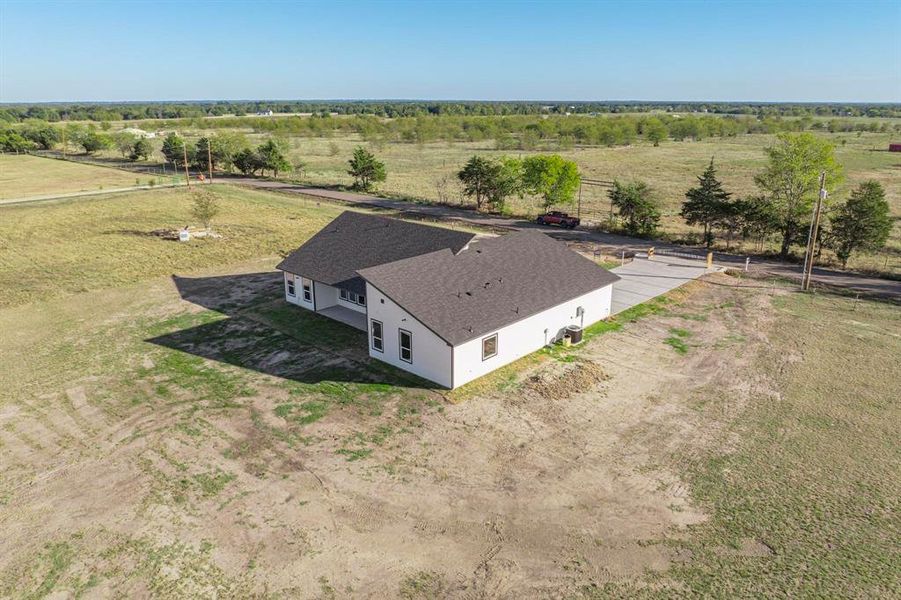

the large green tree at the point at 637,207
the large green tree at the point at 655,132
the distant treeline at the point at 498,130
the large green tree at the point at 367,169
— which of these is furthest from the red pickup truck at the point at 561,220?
the large green tree at the point at 655,132

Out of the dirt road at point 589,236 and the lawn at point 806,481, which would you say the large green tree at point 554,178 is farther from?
the lawn at point 806,481

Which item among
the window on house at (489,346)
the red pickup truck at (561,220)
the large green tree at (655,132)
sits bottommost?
the window on house at (489,346)

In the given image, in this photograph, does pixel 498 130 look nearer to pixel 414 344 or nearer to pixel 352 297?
pixel 352 297

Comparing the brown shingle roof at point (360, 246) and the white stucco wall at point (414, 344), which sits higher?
the brown shingle roof at point (360, 246)

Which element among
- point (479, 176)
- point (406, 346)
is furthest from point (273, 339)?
point (479, 176)

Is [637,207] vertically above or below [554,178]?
below

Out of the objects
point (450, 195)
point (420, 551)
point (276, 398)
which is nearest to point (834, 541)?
point (420, 551)
